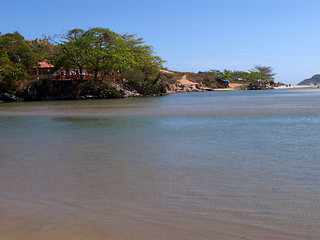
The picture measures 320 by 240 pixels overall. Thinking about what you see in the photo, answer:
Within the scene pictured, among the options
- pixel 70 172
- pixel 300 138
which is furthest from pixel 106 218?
pixel 300 138

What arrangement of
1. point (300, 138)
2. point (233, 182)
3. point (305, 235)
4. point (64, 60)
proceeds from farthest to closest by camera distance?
point (64, 60)
point (300, 138)
point (233, 182)
point (305, 235)

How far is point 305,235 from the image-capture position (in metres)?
3.71

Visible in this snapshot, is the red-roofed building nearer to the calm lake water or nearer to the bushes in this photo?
the bushes

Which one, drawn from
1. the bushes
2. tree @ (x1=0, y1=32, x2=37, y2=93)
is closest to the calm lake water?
tree @ (x1=0, y1=32, x2=37, y2=93)

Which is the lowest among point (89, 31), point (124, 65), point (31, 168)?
point (31, 168)

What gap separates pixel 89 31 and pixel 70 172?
1881 inches

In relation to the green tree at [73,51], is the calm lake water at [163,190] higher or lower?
lower

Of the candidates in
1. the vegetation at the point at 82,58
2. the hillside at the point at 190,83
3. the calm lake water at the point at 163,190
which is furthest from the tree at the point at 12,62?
the hillside at the point at 190,83

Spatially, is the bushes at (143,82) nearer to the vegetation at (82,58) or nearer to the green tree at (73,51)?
the vegetation at (82,58)

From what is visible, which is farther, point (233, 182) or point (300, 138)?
point (300, 138)

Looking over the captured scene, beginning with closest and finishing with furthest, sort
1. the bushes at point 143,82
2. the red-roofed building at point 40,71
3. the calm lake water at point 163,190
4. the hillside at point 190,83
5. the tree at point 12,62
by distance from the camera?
the calm lake water at point 163,190
the tree at point 12,62
the red-roofed building at point 40,71
the bushes at point 143,82
the hillside at point 190,83

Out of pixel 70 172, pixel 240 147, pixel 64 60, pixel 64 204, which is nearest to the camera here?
pixel 64 204

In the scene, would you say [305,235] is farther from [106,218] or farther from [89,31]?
[89,31]

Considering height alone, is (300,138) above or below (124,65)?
below
